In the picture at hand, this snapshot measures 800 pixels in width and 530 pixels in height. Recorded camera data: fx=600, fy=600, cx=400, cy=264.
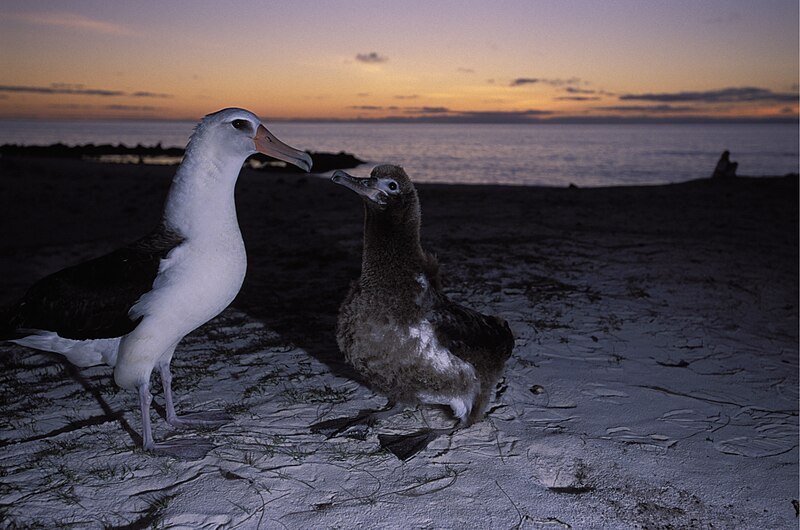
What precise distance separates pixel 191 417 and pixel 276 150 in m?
1.74

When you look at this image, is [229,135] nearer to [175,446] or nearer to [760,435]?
[175,446]

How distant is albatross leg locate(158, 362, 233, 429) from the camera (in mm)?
3666

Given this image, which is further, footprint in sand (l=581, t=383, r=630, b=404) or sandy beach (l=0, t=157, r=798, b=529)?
footprint in sand (l=581, t=383, r=630, b=404)

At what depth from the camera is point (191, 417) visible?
12.2 feet

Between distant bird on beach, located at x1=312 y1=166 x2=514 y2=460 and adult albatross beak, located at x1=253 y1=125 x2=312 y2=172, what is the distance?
Answer: 37 cm

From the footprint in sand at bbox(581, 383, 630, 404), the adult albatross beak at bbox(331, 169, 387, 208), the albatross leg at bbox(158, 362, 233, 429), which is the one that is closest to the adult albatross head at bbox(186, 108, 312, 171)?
the adult albatross beak at bbox(331, 169, 387, 208)

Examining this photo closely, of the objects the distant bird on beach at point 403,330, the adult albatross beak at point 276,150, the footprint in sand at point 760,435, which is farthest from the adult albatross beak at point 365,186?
the footprint in sand at point 760,435

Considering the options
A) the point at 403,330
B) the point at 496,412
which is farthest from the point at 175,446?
the point at 496,412

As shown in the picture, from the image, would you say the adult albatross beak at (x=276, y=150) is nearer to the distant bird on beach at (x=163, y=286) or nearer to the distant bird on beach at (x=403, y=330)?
the distant bird on beach at (x=163, y=286)

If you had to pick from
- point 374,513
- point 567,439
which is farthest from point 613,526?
point 374,513

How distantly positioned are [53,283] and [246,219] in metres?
8.84

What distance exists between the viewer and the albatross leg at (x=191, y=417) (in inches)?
144

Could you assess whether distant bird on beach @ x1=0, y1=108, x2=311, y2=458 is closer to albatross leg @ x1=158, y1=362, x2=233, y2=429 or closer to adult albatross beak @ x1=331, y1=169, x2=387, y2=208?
albatross leg @ x1=158, y1=362, x2=233, y2=429

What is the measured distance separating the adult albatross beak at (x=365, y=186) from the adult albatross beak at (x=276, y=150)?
0.36m
